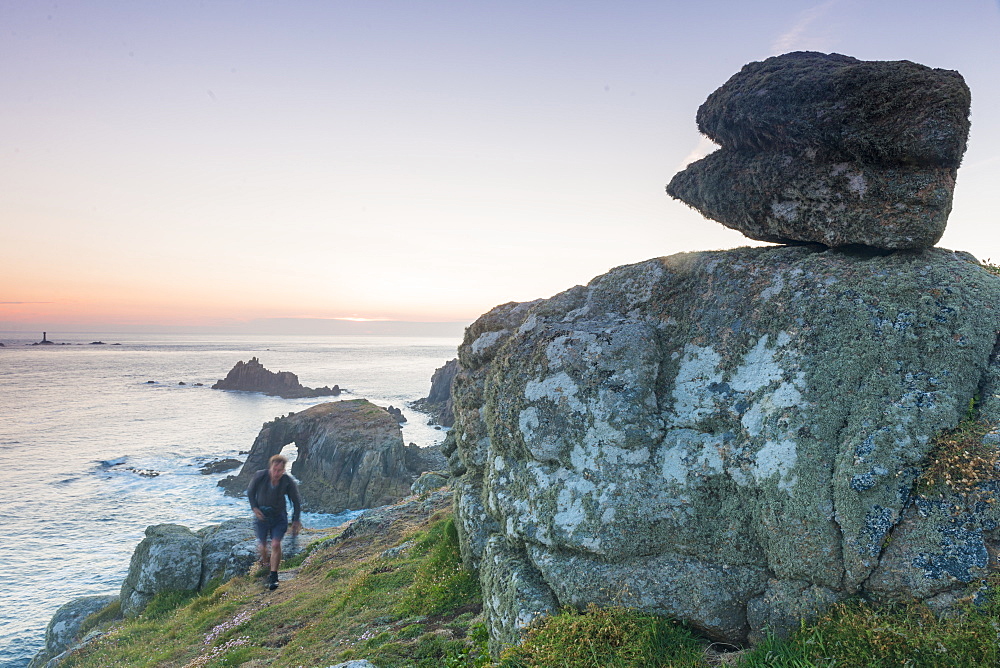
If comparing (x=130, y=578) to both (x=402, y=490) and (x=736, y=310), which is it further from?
(x=402, y=490)

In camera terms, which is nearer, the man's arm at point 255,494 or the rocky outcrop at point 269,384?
the man's arm at point 255,494

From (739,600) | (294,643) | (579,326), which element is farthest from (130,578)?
(739,600)

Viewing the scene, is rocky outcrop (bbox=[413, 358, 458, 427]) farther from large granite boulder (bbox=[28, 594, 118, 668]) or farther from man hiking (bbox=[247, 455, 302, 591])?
man hiking (bbox=[247, 455, 302, 591])

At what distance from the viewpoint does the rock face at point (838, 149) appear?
22.8 feet

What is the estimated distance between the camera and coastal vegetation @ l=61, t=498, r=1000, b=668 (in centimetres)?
534

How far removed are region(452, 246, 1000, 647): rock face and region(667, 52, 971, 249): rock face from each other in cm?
54

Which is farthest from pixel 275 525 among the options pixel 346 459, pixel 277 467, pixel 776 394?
pixel 346 459

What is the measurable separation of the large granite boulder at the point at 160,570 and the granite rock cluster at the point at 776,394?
17.0m

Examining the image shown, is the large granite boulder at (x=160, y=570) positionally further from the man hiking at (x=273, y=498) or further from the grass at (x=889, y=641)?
the grass at (x=889, y=641)

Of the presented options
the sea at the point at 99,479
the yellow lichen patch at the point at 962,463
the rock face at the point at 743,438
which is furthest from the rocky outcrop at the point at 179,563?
the yellow lichen patch at the point at 962,463

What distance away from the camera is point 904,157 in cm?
703

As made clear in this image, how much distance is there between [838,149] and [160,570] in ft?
84.7

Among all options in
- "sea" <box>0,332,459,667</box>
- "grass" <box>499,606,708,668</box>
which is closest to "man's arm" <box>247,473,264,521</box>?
"grass" <box>499,606,708,668</box>

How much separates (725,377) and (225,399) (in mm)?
141909
